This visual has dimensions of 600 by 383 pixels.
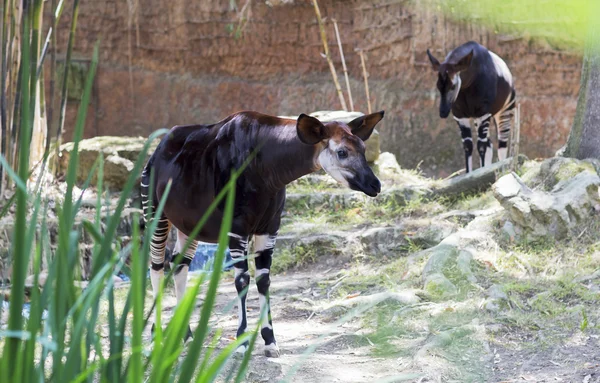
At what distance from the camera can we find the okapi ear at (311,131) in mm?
3465

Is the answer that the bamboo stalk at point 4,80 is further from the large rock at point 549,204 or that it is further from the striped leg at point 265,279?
the large rock at point 549,204

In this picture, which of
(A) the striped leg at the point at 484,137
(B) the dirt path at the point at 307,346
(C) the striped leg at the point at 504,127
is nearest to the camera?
(B) the dirt path at the point at 307,346

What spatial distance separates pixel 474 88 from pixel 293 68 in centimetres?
491

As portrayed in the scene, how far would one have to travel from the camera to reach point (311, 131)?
3.50 m

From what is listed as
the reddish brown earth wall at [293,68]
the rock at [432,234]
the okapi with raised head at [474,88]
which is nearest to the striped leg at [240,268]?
the rock at [432,234]

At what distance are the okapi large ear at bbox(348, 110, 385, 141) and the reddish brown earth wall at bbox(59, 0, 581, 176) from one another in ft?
23.4

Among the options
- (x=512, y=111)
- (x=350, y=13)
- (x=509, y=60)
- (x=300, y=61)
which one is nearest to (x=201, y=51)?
(x=300, y=61)

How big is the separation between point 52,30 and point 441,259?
2.60 m

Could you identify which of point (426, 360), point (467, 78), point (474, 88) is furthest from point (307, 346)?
point (474, 88)

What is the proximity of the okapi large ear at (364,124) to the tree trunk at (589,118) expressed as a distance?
10.2 ft

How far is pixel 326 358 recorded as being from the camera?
3.78m

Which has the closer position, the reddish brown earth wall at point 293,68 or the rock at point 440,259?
the rock at point 440,259

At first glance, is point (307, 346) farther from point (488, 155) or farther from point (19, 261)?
point (488, 155)

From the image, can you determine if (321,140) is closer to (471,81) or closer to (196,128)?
(196,128)
